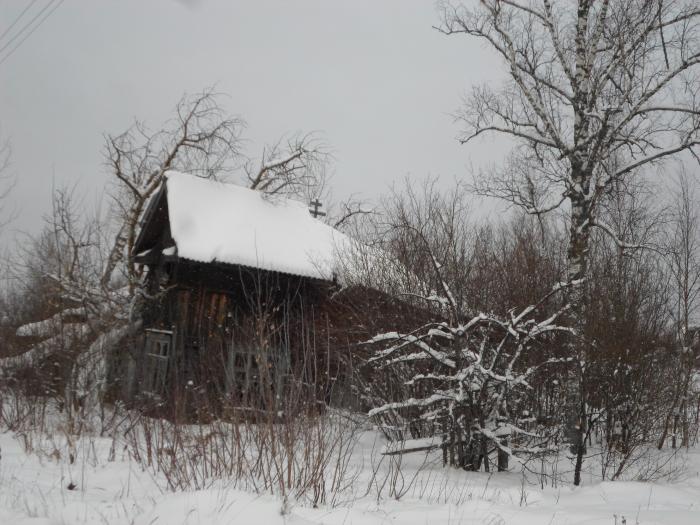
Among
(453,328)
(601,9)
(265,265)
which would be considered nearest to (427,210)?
(453,328)

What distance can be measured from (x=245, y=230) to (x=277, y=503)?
917 cm

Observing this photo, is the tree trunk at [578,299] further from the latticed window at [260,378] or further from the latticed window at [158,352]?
the latticed window at [158,352]

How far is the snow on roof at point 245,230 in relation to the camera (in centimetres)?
1182

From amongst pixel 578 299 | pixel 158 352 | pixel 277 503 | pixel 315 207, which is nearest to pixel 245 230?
pixel 158 352

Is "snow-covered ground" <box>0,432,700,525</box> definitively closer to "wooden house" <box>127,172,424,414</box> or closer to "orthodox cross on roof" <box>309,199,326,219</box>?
"wooden house" <box>127,172,424,414</box>

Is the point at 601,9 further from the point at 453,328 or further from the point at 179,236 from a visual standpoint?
the point at 179,236

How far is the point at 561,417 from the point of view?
795cm

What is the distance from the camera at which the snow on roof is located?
11820 mm

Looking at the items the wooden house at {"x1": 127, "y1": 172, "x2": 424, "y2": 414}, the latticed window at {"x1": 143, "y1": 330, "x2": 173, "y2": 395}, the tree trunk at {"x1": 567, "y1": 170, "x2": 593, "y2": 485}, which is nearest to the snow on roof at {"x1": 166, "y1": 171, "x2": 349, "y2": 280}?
the wooden house at {"x1": 127, "y1": 172, "x2": 424, "y2": 414}

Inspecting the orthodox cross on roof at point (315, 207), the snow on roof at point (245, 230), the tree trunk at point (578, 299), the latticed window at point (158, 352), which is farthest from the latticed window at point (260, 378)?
the orthodox cross on roof at point (315, 207)

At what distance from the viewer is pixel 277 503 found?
416cm

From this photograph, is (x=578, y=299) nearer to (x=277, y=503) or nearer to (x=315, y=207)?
(x=277, y=503)

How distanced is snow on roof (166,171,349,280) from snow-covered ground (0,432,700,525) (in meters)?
5.51

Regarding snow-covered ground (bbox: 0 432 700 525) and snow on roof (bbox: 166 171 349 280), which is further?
snow on roof (bbox: 166 171 349 280)
